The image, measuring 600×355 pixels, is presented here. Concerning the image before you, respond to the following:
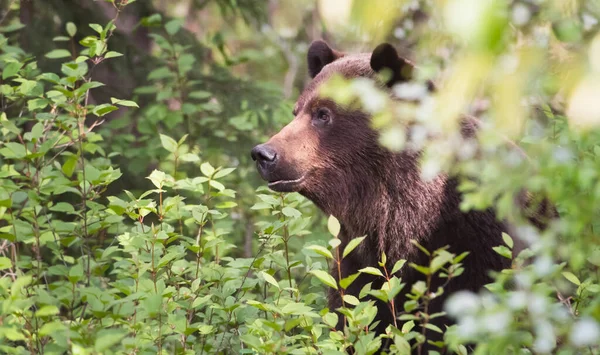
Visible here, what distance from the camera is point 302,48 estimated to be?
16422 mm

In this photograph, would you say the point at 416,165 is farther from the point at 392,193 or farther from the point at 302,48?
the point at 302,48

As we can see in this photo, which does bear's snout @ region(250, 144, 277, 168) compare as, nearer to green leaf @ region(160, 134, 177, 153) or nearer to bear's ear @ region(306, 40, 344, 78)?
green leaf @ region(160, 134, 177, 153)

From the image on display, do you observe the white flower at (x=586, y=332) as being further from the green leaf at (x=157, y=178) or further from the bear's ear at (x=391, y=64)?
the bear's ear at (x=391, y=64)

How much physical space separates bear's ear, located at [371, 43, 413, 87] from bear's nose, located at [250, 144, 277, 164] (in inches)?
28.5

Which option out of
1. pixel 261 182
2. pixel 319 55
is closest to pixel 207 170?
pixel 319 55

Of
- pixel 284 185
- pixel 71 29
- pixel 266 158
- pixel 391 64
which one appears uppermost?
pixel 71 29

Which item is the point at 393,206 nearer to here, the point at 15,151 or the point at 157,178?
the point at 157,178

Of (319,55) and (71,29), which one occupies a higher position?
(71,29)

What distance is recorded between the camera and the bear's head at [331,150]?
4.10 metres

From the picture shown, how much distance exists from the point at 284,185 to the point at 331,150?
367 millimetres

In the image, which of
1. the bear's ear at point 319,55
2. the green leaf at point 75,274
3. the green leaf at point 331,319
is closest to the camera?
the green leaf at point 331,319

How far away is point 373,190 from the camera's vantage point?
4160 millimetres

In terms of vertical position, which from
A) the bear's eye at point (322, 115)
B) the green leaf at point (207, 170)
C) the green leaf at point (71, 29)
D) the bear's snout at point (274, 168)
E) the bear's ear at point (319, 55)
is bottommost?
the bear's snout at point (274, 168)

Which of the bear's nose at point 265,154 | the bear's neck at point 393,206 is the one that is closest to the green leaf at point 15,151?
the bear's nose at point 265,154
